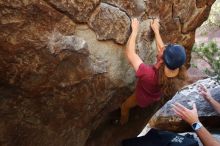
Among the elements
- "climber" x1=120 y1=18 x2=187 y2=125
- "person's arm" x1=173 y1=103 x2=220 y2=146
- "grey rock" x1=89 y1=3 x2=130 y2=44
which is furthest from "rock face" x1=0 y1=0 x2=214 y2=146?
"person's arm" x1=173 y1=103 x2=220 y2=146

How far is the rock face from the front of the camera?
11.5ft

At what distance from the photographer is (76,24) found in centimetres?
372

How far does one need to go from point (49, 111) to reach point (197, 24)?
2581 millimetres

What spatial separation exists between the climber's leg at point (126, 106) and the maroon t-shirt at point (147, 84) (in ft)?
0.78

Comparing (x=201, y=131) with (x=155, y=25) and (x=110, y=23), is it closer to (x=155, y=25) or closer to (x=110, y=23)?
(x=155, y=25)

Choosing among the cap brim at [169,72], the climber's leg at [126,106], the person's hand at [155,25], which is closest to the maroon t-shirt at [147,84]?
the cap brim at [169,72]

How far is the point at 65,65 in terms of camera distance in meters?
3.82

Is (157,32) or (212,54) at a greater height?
(157,32)

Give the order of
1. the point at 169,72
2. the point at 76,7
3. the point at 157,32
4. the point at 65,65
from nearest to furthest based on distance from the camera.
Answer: the point at 76,7
the point at 65,65
the point at 169,72
the point at 157,32

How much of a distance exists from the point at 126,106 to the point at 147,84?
2.29 feet

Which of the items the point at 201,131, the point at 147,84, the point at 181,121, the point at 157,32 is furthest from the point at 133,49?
the point at 181,121

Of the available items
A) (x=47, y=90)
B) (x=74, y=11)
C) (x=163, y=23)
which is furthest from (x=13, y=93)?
(x=163, y=23)

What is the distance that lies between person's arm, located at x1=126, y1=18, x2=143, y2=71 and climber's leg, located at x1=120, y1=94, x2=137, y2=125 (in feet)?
1.68

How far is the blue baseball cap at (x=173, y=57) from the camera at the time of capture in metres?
3.84
